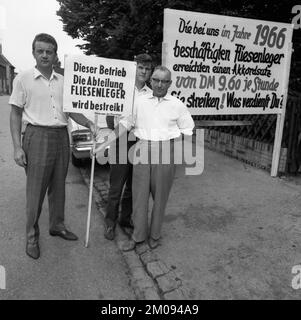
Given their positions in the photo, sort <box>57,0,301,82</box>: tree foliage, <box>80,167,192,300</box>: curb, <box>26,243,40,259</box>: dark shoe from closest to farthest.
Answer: <box>80,167,192,300</box>: curb → <box>26,243,40,259</box>: dark shoe → <box>57,0,301,82</box>: tree foliage

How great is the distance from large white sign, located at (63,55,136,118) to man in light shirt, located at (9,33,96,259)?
22 cm

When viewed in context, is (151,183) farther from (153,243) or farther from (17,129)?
(17,129)

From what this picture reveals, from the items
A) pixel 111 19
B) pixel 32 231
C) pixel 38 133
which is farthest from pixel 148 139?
pixel 111 19

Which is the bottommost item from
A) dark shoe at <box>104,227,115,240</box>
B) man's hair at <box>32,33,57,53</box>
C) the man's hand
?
dark shoe at <box>104,227,115,240</box>

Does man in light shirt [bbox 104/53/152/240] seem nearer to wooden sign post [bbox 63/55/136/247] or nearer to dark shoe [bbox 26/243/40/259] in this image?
wooden sign post [bbox 63/55/136/247]

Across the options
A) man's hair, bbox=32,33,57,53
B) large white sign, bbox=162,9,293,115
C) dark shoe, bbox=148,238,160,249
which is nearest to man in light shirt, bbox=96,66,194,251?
dark shoe, bbox=148,238,160,249

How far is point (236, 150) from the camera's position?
23.5 feet

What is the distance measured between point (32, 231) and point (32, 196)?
387 millimetres

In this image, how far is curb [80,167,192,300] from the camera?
2.77m

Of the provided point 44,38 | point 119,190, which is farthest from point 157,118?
point 44,38

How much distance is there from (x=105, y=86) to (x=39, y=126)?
792 mm

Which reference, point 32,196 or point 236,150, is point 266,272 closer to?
point 32,196

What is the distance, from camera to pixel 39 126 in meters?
3.19

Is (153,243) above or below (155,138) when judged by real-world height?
below
